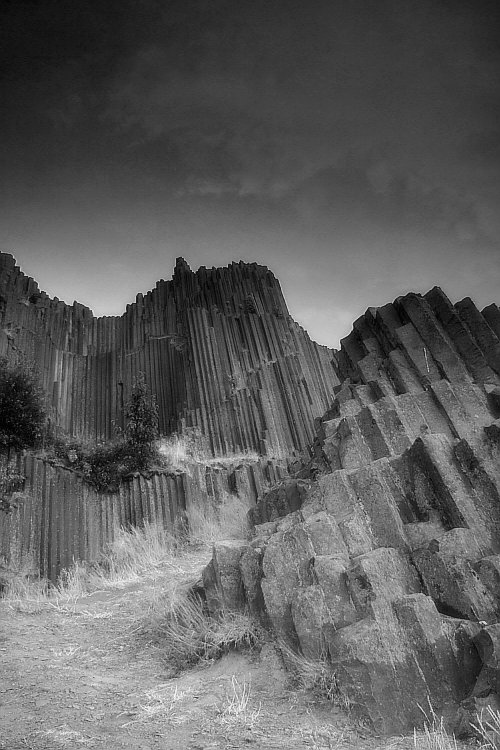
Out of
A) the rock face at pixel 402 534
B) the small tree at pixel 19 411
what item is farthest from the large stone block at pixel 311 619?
the small tree at pixel 19 411

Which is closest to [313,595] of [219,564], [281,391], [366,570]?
[366,570]

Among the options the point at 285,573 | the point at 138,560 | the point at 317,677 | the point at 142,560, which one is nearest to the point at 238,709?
the point at 317,677

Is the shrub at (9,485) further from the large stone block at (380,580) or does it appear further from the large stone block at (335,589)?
the large stone block at (380,580)

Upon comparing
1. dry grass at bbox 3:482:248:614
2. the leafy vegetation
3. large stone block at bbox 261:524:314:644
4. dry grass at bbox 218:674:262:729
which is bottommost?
dry grass at bbox 218:674:262:729

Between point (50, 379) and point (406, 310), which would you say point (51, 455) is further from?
point (406, 310)

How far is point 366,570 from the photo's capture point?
157 inches

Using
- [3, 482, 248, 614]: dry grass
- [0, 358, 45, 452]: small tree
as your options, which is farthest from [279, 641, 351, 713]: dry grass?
[0, 358, 45, 452]: small tree

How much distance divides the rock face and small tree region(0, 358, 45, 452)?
291 inches

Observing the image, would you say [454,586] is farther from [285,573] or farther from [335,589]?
[285,573]

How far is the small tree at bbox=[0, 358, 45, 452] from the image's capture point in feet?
41.0

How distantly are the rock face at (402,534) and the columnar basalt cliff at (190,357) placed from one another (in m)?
10.3

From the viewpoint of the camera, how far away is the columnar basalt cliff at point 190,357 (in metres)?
18.5

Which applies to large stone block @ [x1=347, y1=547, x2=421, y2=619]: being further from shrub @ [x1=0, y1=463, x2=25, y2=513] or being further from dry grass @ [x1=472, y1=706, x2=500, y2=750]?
shrub @ [x1=0, y1=463, x2=25, y2=513]

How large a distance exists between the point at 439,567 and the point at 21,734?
3.27 m
